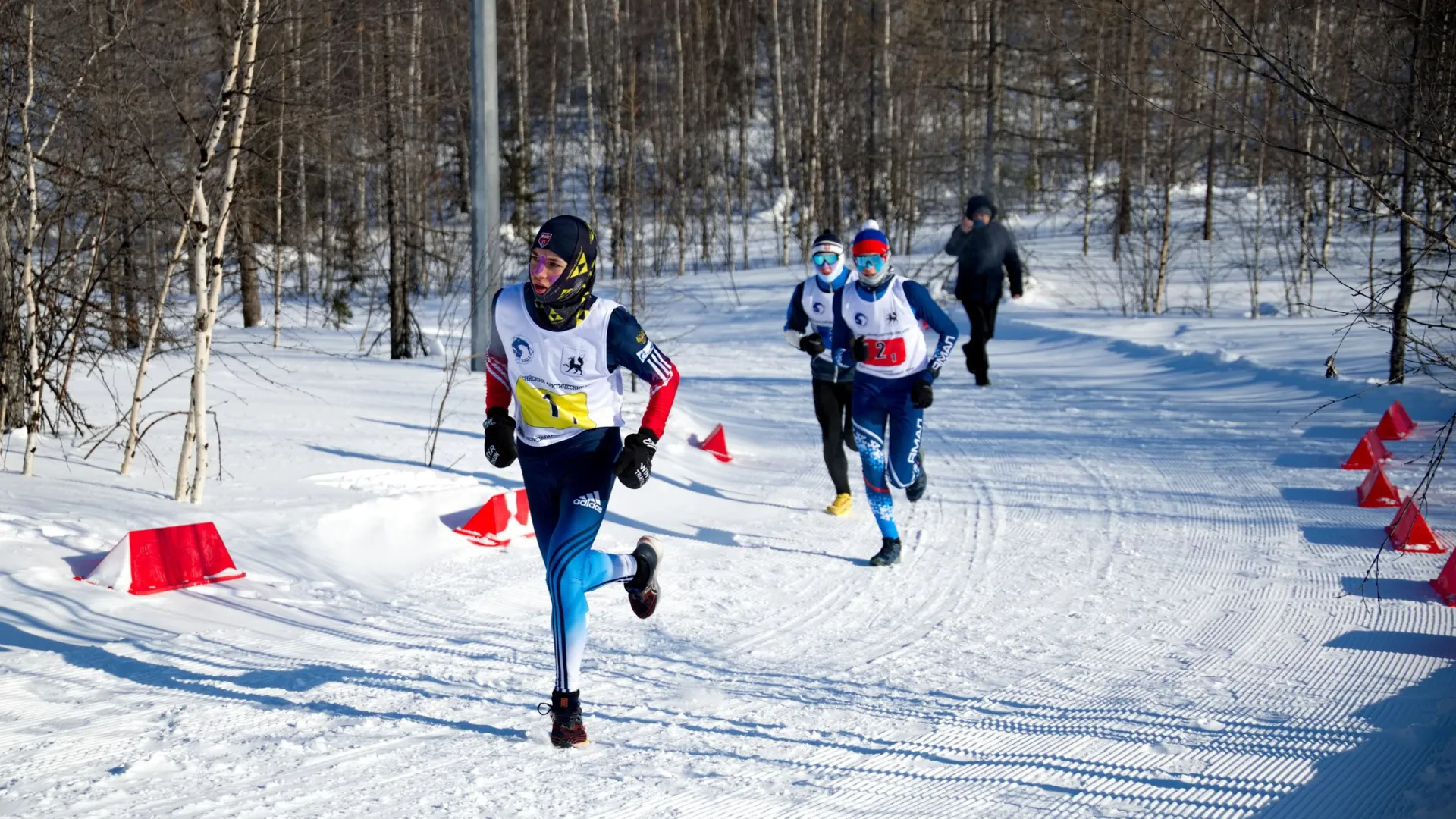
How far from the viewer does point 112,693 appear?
513 cm

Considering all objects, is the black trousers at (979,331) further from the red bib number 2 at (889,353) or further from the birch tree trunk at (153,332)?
the birch tree trunk at (153,332)

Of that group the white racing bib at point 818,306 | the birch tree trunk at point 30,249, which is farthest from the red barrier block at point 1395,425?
the birch tree trunk at point 30,249

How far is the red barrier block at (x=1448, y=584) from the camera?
670 centimetres

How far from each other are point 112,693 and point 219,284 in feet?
11.2

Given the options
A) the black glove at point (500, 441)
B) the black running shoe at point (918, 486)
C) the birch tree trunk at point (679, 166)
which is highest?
the birch tree trunk at point (679, 166)

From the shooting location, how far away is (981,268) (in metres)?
14.7

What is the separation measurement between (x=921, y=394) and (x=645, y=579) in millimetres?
3091

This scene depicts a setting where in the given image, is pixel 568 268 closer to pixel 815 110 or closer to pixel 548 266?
pixel 548 266

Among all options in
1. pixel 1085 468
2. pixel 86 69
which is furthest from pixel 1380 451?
pixel 86 69

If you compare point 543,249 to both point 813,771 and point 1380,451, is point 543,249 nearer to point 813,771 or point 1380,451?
point 813,771

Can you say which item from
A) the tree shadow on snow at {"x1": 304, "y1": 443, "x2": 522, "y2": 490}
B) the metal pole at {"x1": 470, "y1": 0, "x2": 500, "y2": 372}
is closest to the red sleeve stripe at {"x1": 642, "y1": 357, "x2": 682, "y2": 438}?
the tree shadow on snow at {"x1": 304, "y1": 443, "x2": 522, "y2": 490}

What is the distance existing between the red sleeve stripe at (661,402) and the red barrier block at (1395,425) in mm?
8409

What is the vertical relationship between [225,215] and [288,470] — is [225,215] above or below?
above

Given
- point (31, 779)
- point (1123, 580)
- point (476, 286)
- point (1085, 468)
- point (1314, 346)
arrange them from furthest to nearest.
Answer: point (1314, 346), point (476, 286), point (1085, 468), point (1123, 580), point (31, 779)
